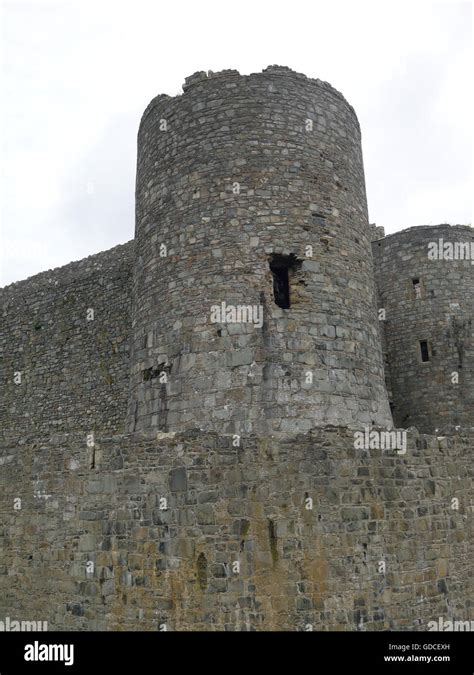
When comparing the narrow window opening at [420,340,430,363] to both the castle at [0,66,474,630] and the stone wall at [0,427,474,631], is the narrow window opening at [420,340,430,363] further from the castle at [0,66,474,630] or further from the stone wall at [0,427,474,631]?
the stone wall at [0,427,474,631]

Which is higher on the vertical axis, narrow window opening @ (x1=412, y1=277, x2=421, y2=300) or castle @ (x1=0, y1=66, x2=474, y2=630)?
narrow window opening @ (x1=412, y1=277, x2=421, y2=300)

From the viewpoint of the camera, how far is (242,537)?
6.75m

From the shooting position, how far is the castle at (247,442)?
6.82 metres

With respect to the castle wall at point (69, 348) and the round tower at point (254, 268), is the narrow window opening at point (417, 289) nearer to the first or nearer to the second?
the round tower at point (254, 268)

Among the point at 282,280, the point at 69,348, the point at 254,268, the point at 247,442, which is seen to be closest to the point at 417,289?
the point at 282,280

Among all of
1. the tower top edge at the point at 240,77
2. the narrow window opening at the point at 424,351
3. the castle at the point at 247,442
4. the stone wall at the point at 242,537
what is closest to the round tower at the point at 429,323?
the narrow window opening at the point at 424,351

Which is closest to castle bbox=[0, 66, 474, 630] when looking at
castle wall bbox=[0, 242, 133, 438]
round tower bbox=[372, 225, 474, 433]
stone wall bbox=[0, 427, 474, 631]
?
stone wall bbox=[0, 427, 474, 631]

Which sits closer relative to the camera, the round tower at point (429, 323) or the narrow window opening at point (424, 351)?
the round tower at point (429, 323)

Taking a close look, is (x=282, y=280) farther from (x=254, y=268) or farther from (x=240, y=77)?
(x=240, y=77)

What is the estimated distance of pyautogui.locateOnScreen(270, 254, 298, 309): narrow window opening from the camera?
9.35 m

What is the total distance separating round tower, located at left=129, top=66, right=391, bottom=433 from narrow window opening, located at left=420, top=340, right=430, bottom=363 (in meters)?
6.31

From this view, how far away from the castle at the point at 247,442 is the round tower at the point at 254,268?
0.03m

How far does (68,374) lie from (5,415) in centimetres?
297
